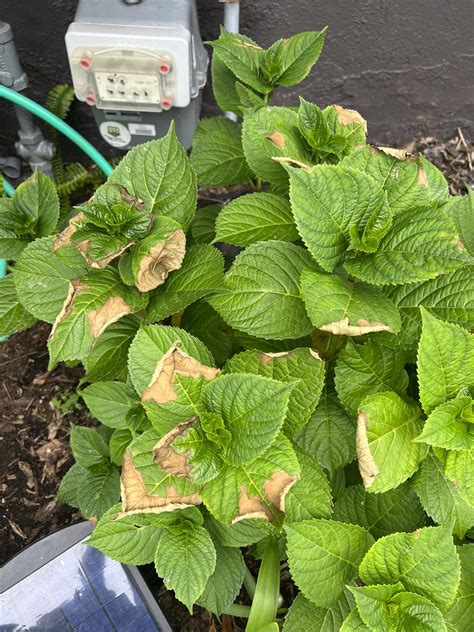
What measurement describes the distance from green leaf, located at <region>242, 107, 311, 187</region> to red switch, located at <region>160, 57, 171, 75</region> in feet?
2.71

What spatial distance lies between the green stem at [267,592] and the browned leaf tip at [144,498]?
514mm

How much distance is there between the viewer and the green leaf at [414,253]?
1034 millimetres

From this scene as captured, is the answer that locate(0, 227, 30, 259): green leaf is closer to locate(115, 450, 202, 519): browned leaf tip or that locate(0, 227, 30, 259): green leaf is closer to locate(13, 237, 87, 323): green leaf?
locate(13, 237, 87, 323): green leaf

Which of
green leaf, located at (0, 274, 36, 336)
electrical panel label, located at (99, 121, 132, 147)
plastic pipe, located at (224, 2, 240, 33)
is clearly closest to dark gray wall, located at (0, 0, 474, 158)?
plastic pipe, located at (224, 2, 240, 33)

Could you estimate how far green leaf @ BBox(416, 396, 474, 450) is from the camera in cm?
104

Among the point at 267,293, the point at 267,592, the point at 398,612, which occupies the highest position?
the point at 267,293

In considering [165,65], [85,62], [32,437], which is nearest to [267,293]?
[165,65]

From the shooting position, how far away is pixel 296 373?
1.12 meters

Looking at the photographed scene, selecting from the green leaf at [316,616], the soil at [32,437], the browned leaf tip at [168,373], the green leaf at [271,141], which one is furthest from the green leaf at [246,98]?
the soil at [32,437]

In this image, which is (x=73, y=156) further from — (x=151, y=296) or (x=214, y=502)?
(x=214, y=502)

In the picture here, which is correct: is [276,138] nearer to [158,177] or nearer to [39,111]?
[158,177]

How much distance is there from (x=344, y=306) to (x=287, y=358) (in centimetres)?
16

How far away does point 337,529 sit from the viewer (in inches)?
45.6

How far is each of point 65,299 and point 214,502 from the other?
537mm
